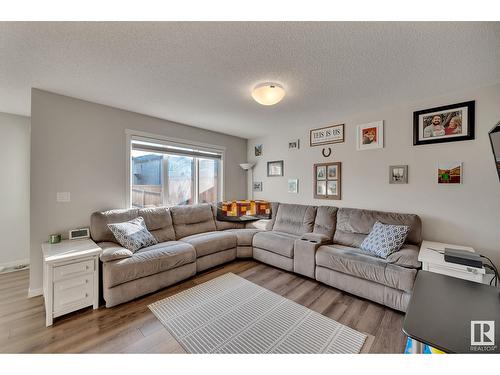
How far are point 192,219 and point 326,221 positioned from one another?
2.25 m

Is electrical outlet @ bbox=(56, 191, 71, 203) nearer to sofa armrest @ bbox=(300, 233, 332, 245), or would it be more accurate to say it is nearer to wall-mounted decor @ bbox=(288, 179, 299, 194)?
sofa armrest @ bbox=(300, 233, 332, 245)

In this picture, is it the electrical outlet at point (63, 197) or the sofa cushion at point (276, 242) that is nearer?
the electrical outlet at point (63, 197)

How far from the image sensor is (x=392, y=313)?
6.51 feet

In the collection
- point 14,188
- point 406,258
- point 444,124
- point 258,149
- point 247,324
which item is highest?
point 258,149

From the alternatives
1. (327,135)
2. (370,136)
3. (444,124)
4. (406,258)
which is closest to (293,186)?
(327,135)

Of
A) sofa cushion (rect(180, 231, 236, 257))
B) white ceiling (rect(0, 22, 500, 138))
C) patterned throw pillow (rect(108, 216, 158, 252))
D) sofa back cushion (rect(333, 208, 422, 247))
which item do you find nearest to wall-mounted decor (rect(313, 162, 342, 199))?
sofa back cushion (rect(333, 208, 422, 247))

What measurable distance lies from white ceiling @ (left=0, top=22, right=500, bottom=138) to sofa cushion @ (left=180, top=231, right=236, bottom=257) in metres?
1.94

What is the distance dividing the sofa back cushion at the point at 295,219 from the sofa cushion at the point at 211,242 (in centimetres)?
91

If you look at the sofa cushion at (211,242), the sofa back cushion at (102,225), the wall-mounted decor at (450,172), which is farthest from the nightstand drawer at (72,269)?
the wall-mounted decor at (450,172)

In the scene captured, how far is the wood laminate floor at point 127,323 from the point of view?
1.56m

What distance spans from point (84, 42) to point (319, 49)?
1765mm

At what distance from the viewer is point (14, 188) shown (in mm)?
3041

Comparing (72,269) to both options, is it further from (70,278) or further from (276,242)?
(276,242)

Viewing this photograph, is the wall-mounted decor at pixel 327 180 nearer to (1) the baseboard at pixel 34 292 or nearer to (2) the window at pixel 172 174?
(2) the window at pixel 172 174
